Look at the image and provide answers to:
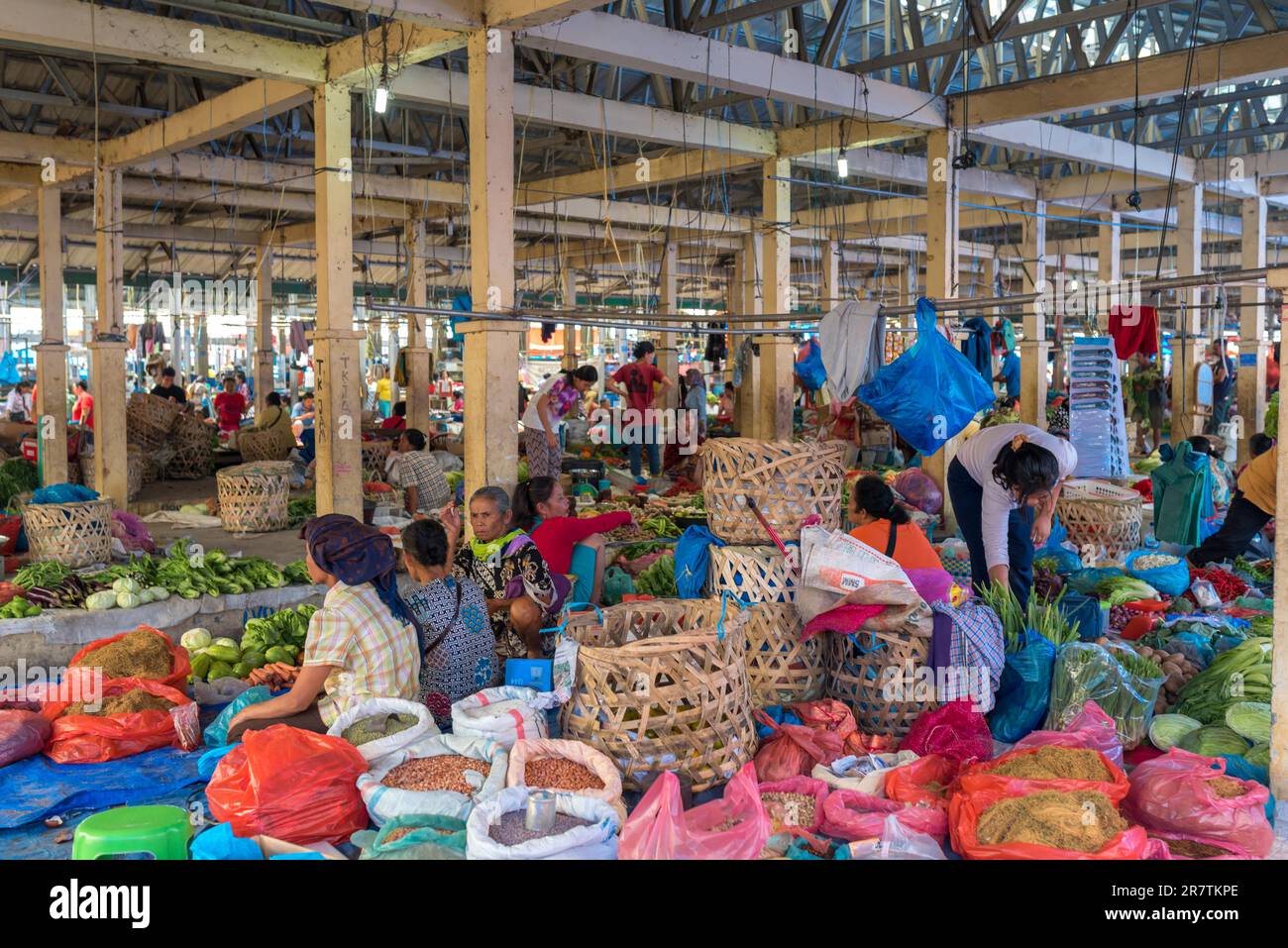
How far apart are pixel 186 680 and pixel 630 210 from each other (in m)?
11.4

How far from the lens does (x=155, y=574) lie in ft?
23.4

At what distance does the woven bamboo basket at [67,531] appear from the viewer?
7.86m

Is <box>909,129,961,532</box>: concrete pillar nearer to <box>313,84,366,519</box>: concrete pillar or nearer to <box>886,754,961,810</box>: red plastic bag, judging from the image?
<box>313,84,366,519</box>: concrete pillar

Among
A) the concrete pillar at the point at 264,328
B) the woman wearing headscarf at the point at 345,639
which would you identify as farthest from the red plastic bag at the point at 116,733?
the concrete pillar at the point at 264,328

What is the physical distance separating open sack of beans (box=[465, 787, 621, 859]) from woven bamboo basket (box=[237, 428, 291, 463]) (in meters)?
10.8

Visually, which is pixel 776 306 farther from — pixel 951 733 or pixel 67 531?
pixel 951 733

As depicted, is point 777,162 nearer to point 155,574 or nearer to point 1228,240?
point 155,574

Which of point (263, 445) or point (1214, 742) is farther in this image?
point (263, 445)

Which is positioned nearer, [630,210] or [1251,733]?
[1251,733]

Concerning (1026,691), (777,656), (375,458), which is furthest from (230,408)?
(1026,691)

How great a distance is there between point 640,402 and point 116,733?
881 centimetres

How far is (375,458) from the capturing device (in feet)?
40.9

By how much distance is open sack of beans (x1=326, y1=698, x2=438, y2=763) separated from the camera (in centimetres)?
399
